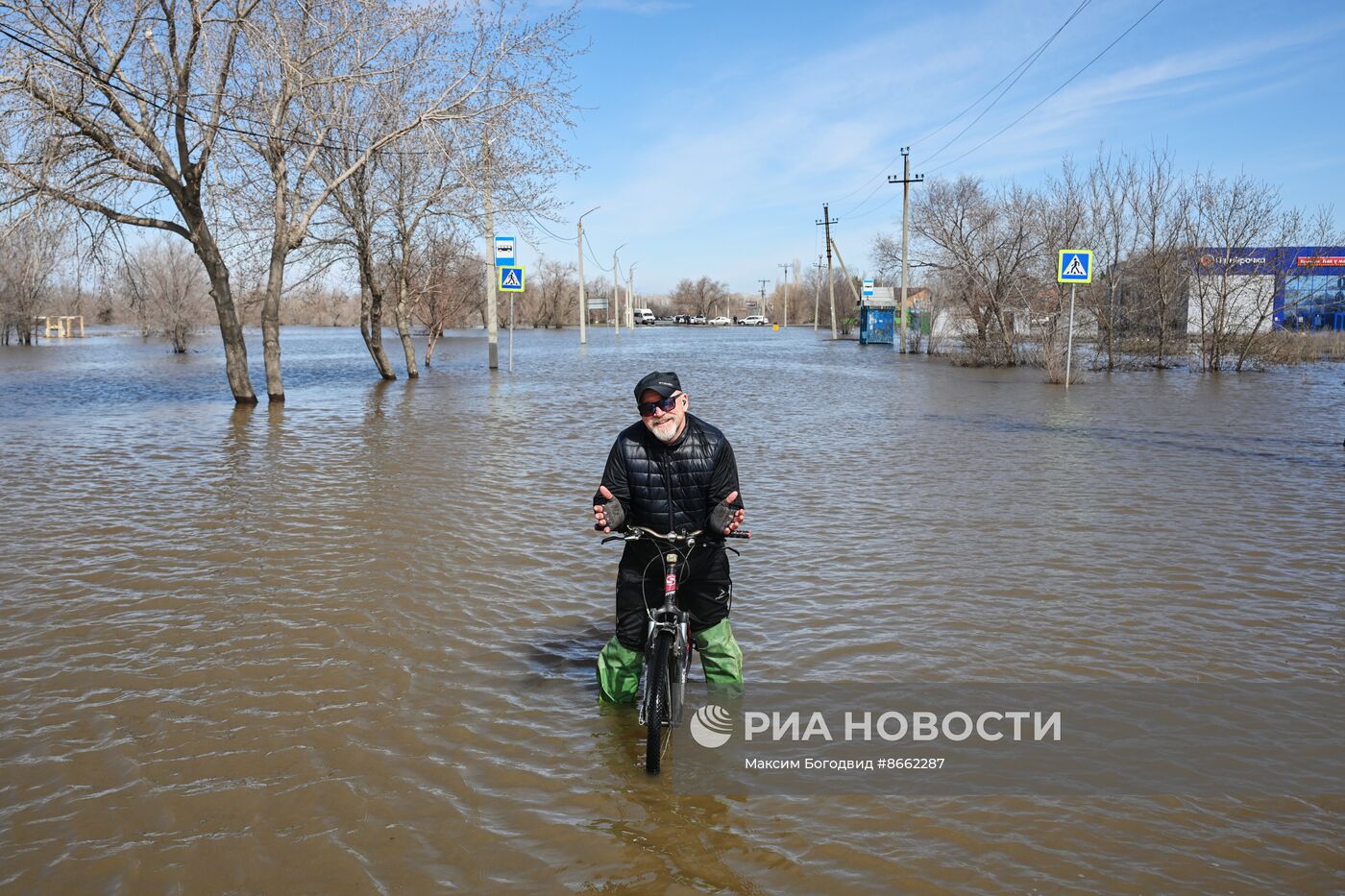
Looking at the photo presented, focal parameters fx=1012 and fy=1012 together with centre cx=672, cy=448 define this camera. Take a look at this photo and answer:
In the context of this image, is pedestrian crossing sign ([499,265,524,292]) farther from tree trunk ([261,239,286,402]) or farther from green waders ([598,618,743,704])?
green waders ([598,618,743,704])

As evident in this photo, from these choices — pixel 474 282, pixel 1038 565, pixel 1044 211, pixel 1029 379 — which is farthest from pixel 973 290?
pixel 1038 565

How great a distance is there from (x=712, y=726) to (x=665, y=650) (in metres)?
0.85

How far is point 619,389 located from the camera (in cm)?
2666

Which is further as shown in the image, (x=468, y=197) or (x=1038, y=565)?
(x=468, y=197)

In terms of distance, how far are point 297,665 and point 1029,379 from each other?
2888cm

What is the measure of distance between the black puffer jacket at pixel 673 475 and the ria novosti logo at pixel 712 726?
3.47 feet

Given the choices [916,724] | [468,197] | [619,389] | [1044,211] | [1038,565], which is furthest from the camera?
[1044,211]

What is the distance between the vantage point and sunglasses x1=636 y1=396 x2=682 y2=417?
4.50 m

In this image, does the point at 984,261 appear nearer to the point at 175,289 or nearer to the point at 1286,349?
the point at 1286,349

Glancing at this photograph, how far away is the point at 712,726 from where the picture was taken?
5.07m

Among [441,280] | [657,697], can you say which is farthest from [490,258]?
[657,697]

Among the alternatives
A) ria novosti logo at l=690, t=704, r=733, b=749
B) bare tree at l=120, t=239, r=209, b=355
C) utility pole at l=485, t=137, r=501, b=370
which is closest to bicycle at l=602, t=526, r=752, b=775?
ria novosti logo at l=690, t=704, r=733, b=749

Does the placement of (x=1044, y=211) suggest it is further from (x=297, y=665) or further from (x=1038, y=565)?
(x=297, y=665)

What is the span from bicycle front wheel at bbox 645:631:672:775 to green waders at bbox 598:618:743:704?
17.7 inches
